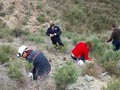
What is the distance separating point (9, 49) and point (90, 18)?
13725 millimetres

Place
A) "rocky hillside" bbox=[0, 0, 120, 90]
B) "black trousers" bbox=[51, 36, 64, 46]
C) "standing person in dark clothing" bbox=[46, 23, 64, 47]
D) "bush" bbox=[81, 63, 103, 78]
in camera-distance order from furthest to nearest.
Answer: "rocky hillside" bbox=[0, 0, 120, 90] < "black trousers" bbox=[51, 36, 64, 46] < "standing person in dark clothing" bbox=[46, 23, 64, 47] < "bush" bbox=[81, 63, 103, 78]

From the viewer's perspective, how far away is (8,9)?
22.3 metres

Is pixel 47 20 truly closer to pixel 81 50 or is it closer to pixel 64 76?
pixel 81 50

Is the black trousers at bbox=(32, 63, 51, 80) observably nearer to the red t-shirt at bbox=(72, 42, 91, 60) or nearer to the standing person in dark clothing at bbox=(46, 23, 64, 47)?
the red t-shirt at bbox=(72, 42, 91, 60)

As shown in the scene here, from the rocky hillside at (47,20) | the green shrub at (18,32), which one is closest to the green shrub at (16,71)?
the rocky hillside at (47,20)

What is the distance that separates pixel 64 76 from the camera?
7957 millimetres

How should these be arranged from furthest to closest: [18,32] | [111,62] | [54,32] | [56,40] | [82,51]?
1. [18,32]
2. [56,40]
3. [54,32]
4. [82,51]
5. [111,62]

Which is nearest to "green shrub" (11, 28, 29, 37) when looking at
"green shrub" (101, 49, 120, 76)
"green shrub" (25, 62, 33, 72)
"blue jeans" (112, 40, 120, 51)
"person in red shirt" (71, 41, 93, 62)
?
"blue jeans" (112, 40, 120, 51)

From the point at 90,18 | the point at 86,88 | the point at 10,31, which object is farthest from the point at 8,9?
the point at 86,88

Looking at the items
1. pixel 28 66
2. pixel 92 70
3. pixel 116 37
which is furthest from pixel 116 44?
pixel 28 66

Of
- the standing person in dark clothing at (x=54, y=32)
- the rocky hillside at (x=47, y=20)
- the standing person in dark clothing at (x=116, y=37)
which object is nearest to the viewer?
the standing person in dark clothing at (x=116, y=37)

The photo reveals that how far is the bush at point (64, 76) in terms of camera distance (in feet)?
26.2

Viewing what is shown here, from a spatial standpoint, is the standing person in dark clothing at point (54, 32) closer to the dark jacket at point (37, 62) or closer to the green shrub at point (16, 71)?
the dark jacket at point (37, 62)

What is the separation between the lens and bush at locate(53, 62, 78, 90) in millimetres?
7977
